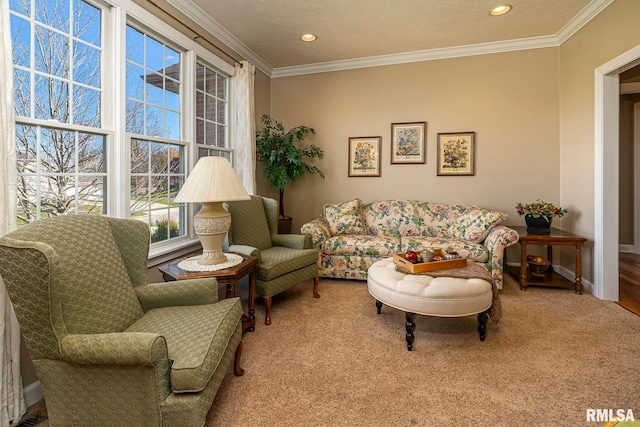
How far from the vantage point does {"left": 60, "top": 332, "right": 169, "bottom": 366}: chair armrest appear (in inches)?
47.8

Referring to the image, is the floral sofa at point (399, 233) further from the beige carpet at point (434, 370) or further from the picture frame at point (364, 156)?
the beige carpet at point (434, 370)

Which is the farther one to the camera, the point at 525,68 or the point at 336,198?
the point at 336,198

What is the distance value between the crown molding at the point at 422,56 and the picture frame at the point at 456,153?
3.36 feet

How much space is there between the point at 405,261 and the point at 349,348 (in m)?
0.80

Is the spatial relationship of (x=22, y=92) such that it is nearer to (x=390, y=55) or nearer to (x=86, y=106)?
(x=86, y=106)

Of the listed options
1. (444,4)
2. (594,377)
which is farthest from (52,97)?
(594,377)

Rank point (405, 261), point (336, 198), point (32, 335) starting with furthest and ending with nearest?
point (336, 198)
point (405, 261)
point (32, 335)

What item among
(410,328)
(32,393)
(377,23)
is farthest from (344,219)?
(32,393)

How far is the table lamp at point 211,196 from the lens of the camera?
7.12ft

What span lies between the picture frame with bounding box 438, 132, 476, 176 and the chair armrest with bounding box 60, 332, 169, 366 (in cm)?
391

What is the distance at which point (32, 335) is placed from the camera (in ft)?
4.20

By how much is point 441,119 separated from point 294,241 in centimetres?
259

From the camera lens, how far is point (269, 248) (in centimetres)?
336

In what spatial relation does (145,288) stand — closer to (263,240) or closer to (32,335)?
(32,335)
